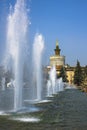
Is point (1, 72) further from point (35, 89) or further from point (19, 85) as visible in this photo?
point (19, 85)

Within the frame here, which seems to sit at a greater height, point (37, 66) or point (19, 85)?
point (37, 66)

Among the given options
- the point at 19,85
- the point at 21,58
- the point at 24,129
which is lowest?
the point at 24,129

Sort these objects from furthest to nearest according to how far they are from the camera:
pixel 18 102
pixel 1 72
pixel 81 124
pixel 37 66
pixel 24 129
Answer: pixel 1 72 → pixel 37 66 → pixel 18 102 → pixel 81 124 → pixel 24 129

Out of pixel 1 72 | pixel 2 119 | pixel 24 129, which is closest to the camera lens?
pixel 24 129

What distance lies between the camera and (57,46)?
18150 centimetres

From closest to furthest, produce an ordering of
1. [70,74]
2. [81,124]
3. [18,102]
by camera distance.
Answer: [81,124] → [18,102] → [70,74]

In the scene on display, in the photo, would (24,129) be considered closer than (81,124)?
Yes

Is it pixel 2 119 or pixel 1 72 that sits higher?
pixel 1 72

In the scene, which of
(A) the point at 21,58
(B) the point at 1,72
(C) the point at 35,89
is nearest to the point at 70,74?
(B) the point at 1,72

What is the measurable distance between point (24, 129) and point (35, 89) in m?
24.8

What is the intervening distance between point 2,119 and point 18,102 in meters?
3.72

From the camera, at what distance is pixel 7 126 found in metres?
16.3

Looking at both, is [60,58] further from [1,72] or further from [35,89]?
[35,89]

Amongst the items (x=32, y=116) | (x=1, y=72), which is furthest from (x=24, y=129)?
(x=1, y=72)
